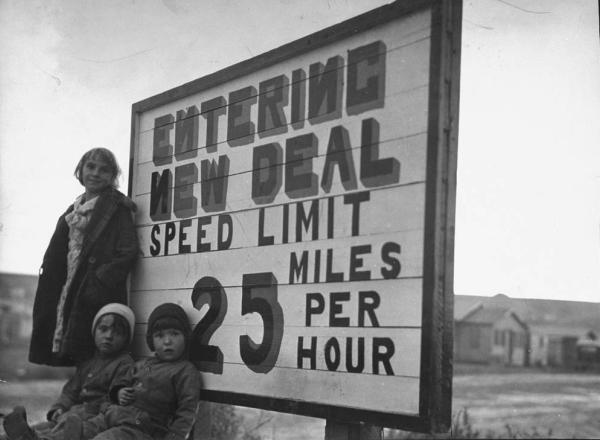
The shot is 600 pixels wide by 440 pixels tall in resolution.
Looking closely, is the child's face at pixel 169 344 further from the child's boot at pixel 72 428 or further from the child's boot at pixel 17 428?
the child's boot at pixel 17 428

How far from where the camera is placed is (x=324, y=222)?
3.40 m

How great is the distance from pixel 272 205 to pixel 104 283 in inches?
50.4

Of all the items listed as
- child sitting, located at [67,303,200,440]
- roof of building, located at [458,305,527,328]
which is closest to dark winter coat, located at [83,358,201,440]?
child sitting, located at [67,303,200,440]

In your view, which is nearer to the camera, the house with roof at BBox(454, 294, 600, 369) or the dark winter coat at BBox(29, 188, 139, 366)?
the dark winter coat at BBox(29, 188, 139, 366)

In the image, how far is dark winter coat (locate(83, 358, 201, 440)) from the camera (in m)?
3.77

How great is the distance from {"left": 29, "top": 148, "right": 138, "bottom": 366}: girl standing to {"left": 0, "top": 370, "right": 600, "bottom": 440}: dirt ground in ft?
6.94

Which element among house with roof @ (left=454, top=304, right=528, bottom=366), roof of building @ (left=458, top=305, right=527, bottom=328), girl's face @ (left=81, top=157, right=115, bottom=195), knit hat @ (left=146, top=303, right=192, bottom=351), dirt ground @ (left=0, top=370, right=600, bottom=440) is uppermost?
girl's face @ (left=81, top=157, right=115, bottom=195)

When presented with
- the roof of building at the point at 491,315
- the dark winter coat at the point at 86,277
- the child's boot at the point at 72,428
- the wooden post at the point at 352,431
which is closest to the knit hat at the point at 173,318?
the dark winter coat at the point at 86,277

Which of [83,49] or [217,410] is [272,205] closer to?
[83,49]

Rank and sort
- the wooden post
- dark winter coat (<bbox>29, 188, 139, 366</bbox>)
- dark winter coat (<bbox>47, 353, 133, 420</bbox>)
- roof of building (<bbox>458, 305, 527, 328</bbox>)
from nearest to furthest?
the wooden post < dark winter coat (<bbox>47, 353, 133, 420</bbox>) < dark winter coat (<bbox>29, 188, 139, 366</bbox>) < roof of building (<bbox>458, 305, 527, 328</bbox>)

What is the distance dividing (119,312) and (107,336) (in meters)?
0.15

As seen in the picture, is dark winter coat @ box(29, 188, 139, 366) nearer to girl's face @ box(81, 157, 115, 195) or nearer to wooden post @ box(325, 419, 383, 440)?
girl's face @ box(81, 157, 115, 195)

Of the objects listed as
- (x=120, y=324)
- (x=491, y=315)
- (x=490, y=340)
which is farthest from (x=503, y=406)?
(x=120, y=324)

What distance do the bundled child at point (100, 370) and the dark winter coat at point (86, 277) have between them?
9 centimetres
